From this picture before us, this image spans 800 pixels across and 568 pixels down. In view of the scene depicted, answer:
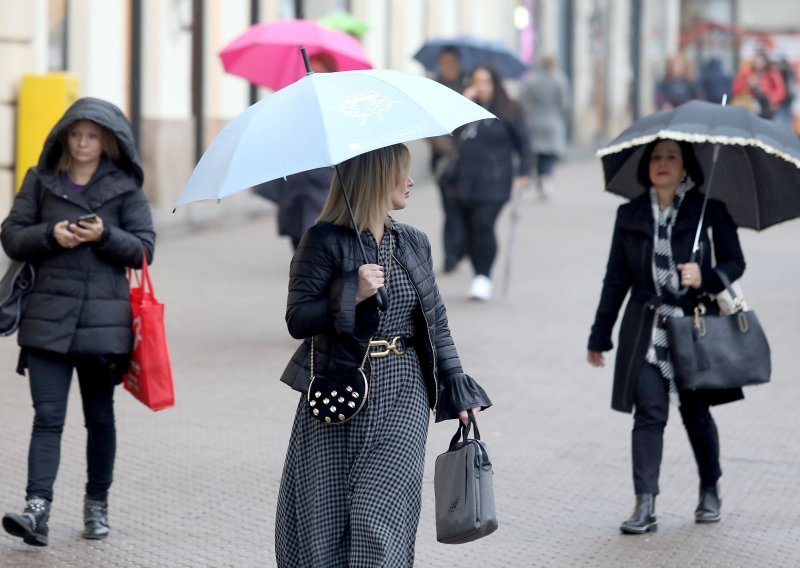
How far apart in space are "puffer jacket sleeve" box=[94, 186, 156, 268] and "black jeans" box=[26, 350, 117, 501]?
0.37m

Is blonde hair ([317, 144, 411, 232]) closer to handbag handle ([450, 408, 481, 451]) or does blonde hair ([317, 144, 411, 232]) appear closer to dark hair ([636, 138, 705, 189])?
handbag handle ([450, 408, 481, 451])

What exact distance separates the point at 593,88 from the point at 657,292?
2757 cm

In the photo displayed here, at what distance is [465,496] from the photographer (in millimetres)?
4469

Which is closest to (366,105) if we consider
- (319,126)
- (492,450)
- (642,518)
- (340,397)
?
(319,126)

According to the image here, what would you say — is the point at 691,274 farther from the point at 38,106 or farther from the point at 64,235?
the point at 38,106

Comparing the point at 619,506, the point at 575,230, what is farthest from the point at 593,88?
the point at 619,506

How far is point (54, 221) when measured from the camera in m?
5.74

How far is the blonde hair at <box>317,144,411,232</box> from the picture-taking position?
176 inches

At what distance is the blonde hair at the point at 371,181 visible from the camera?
4480 millimetres

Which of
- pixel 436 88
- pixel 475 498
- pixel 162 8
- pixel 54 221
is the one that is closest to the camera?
pixel 475 498

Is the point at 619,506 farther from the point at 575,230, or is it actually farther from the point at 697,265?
the point at 575,230

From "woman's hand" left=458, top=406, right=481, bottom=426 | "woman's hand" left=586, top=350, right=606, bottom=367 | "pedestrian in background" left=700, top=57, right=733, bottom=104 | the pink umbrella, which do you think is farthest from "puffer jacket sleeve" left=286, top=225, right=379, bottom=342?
"pedestrian in background" left=700, top=57, right=733, bottom=104

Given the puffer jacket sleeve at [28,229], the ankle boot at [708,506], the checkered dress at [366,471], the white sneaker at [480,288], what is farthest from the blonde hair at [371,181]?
the white sneaker at [480,288]

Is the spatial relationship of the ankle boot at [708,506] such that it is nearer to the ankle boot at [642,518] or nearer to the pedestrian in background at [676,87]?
the ankle boot at [642,518]
